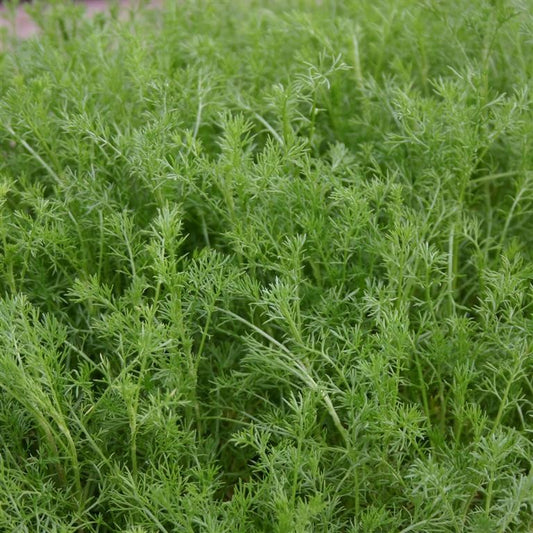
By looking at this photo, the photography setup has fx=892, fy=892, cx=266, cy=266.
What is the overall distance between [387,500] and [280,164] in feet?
2.45

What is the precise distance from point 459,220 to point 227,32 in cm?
132

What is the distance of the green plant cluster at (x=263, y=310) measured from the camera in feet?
5.24

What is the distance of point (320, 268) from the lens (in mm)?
2047

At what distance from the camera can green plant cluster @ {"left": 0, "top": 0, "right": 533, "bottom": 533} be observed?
1599 millimetres

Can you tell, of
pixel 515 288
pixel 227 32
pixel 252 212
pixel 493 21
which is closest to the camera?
pixel 515 288

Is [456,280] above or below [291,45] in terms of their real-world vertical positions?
below

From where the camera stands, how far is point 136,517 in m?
1.63

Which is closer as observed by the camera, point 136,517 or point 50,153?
point 136,517

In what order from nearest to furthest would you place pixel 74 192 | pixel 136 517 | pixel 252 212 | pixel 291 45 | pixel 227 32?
pixel 136 517, pixel 252 212, pixel 74 192, pixel 291 45, pixel 227 32

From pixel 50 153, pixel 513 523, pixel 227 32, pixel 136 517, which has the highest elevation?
pixel 50 153

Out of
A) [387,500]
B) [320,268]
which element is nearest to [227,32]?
[320,268]

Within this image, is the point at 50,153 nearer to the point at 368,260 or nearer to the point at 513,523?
the point at 368,260

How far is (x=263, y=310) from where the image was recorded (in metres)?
1.90

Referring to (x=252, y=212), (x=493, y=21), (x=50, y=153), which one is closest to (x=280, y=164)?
(x=252, y=212)
